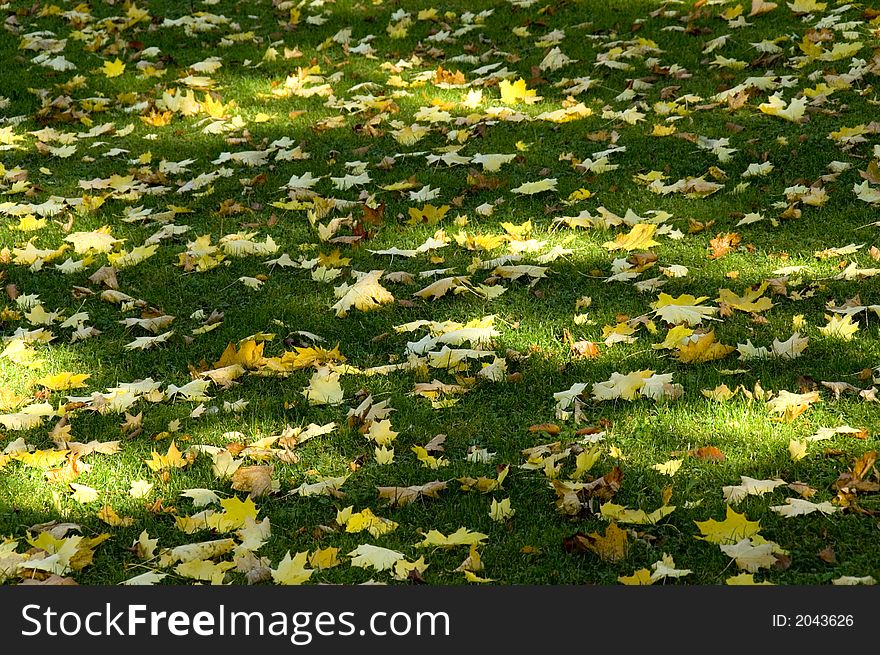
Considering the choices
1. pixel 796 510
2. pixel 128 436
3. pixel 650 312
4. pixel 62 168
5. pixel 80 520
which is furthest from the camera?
pixel 62 168

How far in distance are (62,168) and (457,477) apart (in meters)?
4.79

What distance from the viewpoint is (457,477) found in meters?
3.68

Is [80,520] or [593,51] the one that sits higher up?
[593,51]

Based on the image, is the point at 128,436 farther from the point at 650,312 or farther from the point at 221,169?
the point at 221,169

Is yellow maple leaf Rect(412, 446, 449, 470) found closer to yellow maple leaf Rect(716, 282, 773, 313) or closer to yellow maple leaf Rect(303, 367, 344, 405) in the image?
yellow maple leaf Rect(303, 367, 344, 405)

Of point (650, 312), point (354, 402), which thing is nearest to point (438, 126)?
point (650, 312)

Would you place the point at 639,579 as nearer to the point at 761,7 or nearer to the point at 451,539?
the point at 451,539

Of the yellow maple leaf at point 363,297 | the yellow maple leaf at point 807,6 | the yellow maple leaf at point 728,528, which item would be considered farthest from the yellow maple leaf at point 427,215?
the yellow maple leaf at point 807,6

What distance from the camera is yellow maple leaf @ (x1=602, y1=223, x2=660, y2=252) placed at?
5.38 m

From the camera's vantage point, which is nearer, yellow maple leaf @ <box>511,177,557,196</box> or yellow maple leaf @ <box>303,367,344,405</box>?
yellow maple leaf @ <box>303,367,344,405</box>

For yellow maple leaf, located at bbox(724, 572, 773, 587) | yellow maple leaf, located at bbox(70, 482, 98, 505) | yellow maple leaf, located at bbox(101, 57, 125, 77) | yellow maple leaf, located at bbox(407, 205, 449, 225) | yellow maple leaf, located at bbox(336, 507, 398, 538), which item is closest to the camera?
yellow maple leaf, located at bbox(724, 572, 773, 587)

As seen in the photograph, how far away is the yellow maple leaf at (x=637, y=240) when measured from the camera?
212 inches

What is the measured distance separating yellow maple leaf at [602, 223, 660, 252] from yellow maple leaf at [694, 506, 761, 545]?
2.37 meters

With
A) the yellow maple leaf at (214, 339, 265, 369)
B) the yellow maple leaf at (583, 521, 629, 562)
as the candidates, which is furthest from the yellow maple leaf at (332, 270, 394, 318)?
the yellow maple leaf at (583, 521, 629, 562)
